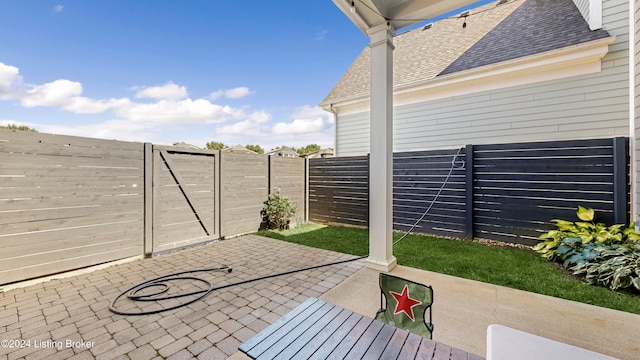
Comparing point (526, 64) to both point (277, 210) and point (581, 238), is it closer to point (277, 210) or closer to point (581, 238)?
point (581, 238)

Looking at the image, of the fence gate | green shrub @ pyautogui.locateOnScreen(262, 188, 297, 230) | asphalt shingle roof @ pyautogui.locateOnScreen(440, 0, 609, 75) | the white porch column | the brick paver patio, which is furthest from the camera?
green shrub @ pyautogui.locateOnScreen(262, 188, 297, 230)

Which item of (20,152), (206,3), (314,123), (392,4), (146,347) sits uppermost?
(314,123)

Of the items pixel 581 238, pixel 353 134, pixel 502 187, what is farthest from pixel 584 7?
pixel 353 134

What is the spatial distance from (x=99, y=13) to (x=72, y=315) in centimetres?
575

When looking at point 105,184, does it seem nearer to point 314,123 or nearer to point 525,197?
point 525,197

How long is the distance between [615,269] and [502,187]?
1982mm

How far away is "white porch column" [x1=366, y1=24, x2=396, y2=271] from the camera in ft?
10.3

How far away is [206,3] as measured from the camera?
6.09 meters

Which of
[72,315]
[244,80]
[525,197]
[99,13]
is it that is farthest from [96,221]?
[244,80]

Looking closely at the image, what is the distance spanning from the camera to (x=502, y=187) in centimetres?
457

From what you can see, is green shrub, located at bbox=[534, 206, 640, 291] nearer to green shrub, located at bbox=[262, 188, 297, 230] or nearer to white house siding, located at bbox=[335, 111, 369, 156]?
white house siding, located at bbox=[335, 111, 369, 156]

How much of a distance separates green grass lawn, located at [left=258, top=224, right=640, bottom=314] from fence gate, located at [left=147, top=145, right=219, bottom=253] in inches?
52.9

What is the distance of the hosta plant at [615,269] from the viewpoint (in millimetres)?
2693

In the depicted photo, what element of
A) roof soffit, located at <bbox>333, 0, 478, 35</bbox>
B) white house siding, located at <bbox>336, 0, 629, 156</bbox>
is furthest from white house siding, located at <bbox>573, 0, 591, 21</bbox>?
roof soffit, located at <bbox>333, 0, 478, 35</bbox>
